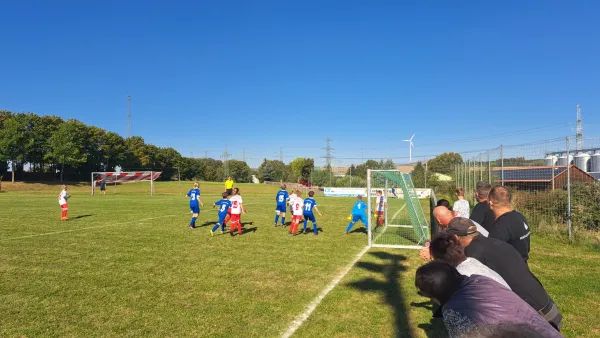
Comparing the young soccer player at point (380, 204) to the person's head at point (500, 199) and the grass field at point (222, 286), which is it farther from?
the person's head at point (500, 199)

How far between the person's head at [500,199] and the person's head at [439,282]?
8.81 feet

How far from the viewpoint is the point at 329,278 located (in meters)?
7.60

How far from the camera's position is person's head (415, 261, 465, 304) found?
2.04 metres

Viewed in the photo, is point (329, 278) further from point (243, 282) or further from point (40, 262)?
point (40, 262)

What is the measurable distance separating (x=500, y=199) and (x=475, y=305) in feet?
9.77

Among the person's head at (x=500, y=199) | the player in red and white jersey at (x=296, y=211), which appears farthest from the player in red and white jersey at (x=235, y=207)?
the person's head at (x=500, y=199)

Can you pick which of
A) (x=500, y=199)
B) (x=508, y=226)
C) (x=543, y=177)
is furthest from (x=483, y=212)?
(x=543, y=177)

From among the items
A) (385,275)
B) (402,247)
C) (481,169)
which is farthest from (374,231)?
(481,169)

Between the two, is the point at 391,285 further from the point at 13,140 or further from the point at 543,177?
the point at 13,140

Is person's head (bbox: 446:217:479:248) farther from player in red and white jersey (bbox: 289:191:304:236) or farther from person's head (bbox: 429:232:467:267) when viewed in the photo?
player in red and white jersey (bbox: 289:191:304:236)

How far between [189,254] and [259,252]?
6.24ft

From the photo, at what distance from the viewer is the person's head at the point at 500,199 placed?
4.32 meters

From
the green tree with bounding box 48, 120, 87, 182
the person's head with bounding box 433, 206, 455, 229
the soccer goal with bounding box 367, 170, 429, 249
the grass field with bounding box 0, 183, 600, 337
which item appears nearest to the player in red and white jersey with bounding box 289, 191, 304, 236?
the grass field with bounding box 0, 183, 600, 337

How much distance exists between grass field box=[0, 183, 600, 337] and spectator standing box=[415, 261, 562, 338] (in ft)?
10.7
